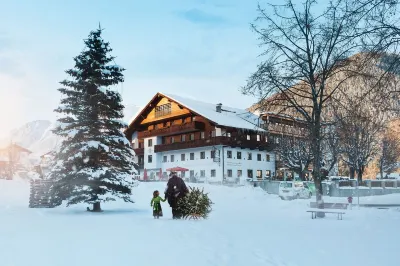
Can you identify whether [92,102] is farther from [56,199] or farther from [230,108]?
[230,108]

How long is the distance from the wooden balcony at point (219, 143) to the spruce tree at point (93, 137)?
32519 mm

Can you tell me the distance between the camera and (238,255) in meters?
8.55

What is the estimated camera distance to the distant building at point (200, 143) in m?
54.8

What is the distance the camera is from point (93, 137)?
20.7 m

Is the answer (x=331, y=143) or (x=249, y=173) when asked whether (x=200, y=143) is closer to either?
(x=249, y=173)

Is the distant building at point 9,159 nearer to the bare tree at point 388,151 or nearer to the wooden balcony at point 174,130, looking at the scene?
the wooden balcony at point 174,130

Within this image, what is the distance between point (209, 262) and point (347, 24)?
647 cm

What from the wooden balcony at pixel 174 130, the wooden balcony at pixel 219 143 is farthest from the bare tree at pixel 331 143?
the wooden balcony at pixel 174 130

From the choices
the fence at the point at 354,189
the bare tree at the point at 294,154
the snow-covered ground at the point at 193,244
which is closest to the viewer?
the snow-covered ground at the point at 193,244

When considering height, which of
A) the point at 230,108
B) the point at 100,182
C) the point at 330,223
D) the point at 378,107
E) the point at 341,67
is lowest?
the point at 330,223

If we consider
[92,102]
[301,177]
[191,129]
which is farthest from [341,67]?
[191,129]

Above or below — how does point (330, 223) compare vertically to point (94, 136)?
below

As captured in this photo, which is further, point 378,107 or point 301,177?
point 301,177

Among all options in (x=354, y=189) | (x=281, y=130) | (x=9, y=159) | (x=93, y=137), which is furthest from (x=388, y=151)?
(x=9, y=159)
